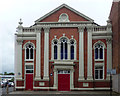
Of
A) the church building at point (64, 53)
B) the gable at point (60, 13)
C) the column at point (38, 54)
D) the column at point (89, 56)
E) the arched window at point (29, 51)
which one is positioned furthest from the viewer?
the arched window at point (29, 51)

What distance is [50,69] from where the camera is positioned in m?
26.6

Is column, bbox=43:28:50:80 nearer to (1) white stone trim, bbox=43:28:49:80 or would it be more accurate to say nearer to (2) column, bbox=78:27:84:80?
(1) white stone trim, bbox=43:28:49:80

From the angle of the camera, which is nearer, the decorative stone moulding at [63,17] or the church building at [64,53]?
the church building at [64,53]

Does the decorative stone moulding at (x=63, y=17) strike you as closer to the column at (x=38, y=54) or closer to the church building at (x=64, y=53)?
the church building at (x=64, y=53)

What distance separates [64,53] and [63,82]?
3.53m

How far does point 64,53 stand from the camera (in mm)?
26844

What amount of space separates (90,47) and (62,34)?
3.78 meters

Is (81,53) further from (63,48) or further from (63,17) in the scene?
(63,17)

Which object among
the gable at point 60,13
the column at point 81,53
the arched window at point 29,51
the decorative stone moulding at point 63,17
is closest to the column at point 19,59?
the arched window at point 29,51

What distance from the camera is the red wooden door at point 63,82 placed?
26312 mm

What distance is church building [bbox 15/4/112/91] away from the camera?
26297mm

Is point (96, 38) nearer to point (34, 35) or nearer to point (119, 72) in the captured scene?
point (119, 72)

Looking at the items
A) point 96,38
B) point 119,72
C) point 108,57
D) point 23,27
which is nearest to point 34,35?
point 23,27

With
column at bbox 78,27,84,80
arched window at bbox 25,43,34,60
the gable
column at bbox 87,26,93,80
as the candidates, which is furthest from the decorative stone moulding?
arched window at bbox 25,43,34,60
